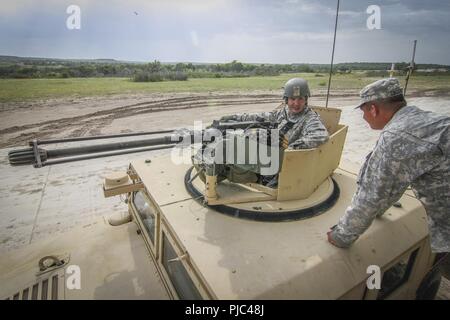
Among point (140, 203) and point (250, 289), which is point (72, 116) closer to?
point (140, 203)

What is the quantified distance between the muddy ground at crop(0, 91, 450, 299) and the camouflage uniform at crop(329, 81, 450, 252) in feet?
17.1

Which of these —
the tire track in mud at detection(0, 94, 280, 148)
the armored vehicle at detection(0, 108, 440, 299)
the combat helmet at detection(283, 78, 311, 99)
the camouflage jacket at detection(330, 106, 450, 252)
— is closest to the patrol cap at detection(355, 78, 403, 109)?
the camouflage jacket at detection(330, 106, 450, 252)

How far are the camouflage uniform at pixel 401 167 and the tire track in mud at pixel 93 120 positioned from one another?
12.8 metres

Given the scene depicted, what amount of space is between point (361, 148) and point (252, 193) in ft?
32.0

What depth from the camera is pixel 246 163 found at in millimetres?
2734

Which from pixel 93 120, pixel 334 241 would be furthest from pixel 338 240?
pixel 93 120

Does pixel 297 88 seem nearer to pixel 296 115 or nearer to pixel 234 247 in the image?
pixel 296 115

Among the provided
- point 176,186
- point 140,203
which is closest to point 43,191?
point 140,203

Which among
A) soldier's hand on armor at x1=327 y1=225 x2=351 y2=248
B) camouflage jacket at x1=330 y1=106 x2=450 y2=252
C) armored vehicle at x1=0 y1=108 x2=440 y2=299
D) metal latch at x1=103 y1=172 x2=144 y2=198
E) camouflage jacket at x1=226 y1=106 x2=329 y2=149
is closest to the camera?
armored vehicle at x1=0 y1=108 x2=440 y2=299

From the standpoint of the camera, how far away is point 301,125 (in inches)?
158

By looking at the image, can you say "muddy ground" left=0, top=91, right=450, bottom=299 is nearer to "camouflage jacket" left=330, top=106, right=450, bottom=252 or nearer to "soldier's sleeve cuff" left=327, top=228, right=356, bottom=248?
"soldier's sleeve cuff" left=327, top=228, right=356, bottom=248

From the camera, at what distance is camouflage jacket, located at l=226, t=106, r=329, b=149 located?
3053 mm

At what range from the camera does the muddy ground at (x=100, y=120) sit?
584cm

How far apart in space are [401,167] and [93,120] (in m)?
16.1
